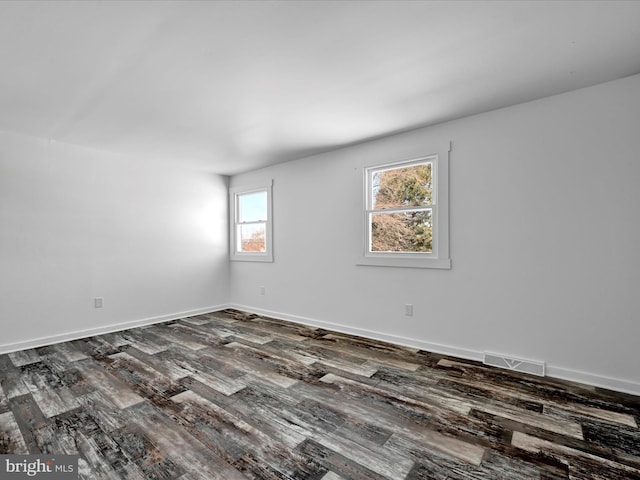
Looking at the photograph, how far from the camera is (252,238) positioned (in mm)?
5520

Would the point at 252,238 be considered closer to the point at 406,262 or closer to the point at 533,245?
the point at 406,262

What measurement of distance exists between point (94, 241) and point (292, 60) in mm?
3545

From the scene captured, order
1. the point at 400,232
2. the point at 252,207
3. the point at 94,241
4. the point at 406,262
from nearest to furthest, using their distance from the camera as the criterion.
Answer: the point at 406,262 → the point at 400,232 → the point at 94,241 → the point at 252,207

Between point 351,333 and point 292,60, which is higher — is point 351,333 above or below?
below

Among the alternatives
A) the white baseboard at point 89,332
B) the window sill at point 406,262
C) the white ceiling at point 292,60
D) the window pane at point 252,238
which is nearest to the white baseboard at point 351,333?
the white baseboard at point 89,332

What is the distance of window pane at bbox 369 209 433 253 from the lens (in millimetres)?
3727

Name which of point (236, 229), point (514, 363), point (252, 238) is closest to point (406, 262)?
point (514, 363)

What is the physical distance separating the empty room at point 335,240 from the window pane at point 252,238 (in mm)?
533

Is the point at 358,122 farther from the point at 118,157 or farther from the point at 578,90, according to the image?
the point at 118,157

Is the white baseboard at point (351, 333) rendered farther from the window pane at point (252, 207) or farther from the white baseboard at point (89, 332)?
the window pane at point (252, 207)

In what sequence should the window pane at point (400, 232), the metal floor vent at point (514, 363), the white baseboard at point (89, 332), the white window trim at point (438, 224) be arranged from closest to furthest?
the metal floor vent at point (514, 363), the white window trim at point (438, 224), the white baseboard at point (89, 332), the window pane at point (400, 232)

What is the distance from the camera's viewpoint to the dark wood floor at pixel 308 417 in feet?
5.52

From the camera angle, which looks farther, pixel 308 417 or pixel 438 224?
pixel 438 224

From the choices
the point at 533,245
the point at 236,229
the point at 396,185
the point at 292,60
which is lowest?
the point at 533,245
